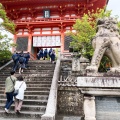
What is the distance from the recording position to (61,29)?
→ 1823cm

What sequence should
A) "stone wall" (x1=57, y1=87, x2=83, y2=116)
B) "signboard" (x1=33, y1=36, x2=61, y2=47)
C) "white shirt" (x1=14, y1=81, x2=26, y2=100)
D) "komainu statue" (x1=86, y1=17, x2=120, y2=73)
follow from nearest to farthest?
"komainu statue" (x1=86, y1=17, x2=120, y2=73), "white shirt" (x1=14, y1=81, x2=26, y2=100), "stone wall" (x1=57, y1=87, x2=83, y2=116), "signboard" (x1=33, y1=36, x2=61, y2=47)

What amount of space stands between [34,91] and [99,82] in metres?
Answer: 4.35

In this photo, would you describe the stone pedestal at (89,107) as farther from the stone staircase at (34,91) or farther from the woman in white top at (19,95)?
the woman in white top at (19,95)

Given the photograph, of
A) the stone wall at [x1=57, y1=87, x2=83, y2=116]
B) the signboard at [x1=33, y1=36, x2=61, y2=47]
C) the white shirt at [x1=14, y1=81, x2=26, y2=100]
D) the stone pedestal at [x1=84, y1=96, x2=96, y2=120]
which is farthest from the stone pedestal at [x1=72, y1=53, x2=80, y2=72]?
the signboard at [x1=33, y1=36, x2=61, y2=47]

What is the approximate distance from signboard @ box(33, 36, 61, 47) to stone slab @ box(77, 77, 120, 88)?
14813 mm

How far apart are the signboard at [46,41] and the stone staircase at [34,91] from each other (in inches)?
262

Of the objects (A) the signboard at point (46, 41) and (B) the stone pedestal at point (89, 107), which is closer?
(B) the stone pedestal at point (89, 107)

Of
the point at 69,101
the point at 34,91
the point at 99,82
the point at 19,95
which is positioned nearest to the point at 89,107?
the point at 99,82

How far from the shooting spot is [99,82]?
13.0 feet

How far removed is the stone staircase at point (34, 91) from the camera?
606cm

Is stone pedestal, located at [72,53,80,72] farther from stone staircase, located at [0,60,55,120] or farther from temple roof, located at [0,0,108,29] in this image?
temple roof, located at [0,0,108,29]

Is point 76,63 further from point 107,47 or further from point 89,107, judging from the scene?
point 89,107

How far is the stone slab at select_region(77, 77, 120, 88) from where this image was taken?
3921 mm

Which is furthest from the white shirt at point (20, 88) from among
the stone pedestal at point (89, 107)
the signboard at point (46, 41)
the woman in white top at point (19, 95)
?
the signboard at point (46, 41)
